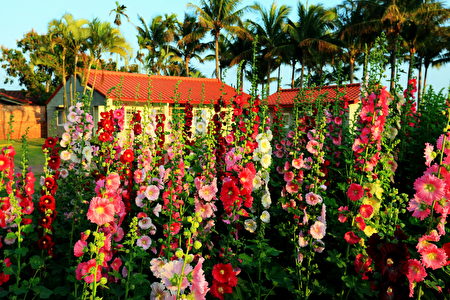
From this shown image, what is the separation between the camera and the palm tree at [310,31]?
3055cm

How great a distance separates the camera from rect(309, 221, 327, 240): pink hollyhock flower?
286 centimetres

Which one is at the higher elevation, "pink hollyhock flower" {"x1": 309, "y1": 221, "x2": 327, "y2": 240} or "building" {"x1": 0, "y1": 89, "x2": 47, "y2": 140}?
"building" {"x1": 0, "y1": 89, "x2": 47, "y2": 140}

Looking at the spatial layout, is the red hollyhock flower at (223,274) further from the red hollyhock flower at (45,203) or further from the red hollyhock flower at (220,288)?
the red hollyhock flower at (45,203)

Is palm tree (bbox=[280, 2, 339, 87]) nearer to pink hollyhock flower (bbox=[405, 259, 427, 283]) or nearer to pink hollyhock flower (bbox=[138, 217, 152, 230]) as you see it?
pink hollyhock flower (bbox=[138, 217, 152, 230])

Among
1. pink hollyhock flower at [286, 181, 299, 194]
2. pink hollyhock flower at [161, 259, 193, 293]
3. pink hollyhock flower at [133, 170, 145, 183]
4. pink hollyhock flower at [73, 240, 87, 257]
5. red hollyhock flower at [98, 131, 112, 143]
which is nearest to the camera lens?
pink hollyhock flower at [161, 259, 193, 293]

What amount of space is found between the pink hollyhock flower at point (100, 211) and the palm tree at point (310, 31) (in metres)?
30.1

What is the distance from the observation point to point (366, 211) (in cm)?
270

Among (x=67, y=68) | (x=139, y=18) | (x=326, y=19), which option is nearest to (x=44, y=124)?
(x=67, y=68)

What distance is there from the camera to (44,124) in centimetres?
2872

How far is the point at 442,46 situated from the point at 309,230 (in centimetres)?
4029

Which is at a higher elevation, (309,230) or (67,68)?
(67,68)

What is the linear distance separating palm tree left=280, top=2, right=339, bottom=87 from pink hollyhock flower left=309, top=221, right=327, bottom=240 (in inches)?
1151

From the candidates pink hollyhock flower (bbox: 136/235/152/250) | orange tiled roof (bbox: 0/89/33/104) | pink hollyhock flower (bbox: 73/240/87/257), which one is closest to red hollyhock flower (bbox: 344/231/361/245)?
pink hollyhock flower (bbox: 136/235/152/250)

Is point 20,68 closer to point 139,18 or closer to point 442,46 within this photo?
point 139,18
